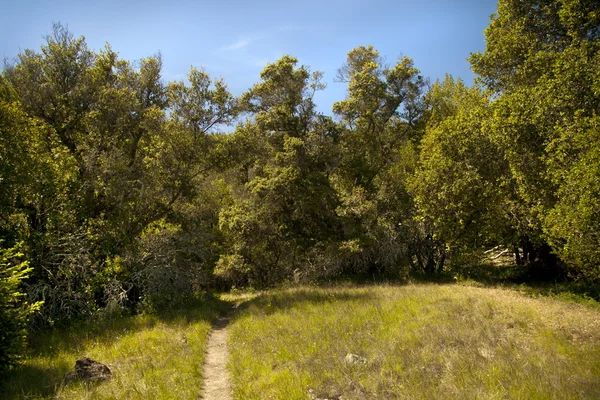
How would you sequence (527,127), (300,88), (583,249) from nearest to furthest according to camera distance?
1. (583,249)
2. (527,127)
3. (300,88)

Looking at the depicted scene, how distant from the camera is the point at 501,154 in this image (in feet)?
62.2

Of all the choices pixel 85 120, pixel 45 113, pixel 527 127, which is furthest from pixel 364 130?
pixel 45 113

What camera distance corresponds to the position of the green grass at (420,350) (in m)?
6.21

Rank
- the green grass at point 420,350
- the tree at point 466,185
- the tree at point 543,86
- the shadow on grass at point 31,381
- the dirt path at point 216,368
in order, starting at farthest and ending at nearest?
1. the tree at point 466,185
2. the tree at point 543,86
3. the dirt path at point 216,368
4. the shadow on grass at point 31,381
5. the green grass at point 420,350

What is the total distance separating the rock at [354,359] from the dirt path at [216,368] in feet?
8.58

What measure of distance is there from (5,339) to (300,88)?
20219 millimetres

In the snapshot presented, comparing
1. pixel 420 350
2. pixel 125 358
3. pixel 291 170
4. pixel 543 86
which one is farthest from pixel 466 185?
pixel 125 358

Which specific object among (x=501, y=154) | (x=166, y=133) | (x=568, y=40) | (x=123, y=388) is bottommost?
(x=123, y=388)

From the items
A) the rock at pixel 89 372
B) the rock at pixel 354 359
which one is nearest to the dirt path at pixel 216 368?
the rock at pixel 89 372

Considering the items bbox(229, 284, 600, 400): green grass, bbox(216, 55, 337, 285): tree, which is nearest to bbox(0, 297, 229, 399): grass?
bbox(229, 284, 600, 400): green grass

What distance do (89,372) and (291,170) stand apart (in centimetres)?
1488

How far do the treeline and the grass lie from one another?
1.67 meters

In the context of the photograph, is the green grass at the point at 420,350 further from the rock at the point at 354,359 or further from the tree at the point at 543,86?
the tree at the point at 543,86

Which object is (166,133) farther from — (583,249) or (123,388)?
(583,249)
